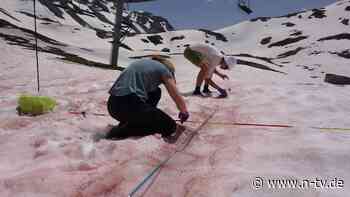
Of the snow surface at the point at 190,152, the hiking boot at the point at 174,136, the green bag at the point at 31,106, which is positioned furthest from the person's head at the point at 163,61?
the green bag at the point at 31,106

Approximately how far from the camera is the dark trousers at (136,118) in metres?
4.16

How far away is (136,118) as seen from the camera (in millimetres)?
4199

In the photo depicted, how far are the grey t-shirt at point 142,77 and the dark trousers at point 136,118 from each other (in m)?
0.08

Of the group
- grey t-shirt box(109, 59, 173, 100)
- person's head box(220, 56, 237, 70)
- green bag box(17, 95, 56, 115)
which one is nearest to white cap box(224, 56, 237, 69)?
person's head box(220, 56, 237, 70)

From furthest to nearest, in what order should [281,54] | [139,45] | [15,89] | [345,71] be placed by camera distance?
1. [139,45]
2. [281,54]
3. [345,71]
4. [15,89]

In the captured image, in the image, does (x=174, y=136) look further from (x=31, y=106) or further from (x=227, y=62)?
(x=227, y=62)

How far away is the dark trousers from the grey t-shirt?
0.27 feet

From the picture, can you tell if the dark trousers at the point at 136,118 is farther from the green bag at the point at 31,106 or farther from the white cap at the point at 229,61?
the white cap at the point at 229,61

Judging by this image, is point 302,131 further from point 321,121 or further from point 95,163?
point 95,163

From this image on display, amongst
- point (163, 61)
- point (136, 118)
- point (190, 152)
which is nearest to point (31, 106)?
point (136, 118)

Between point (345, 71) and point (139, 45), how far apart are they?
48378mm

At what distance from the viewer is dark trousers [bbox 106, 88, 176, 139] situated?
13.7ft

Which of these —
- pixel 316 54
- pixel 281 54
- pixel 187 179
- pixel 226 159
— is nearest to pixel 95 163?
pixel 187 179

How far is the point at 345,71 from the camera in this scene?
51.7 meters
